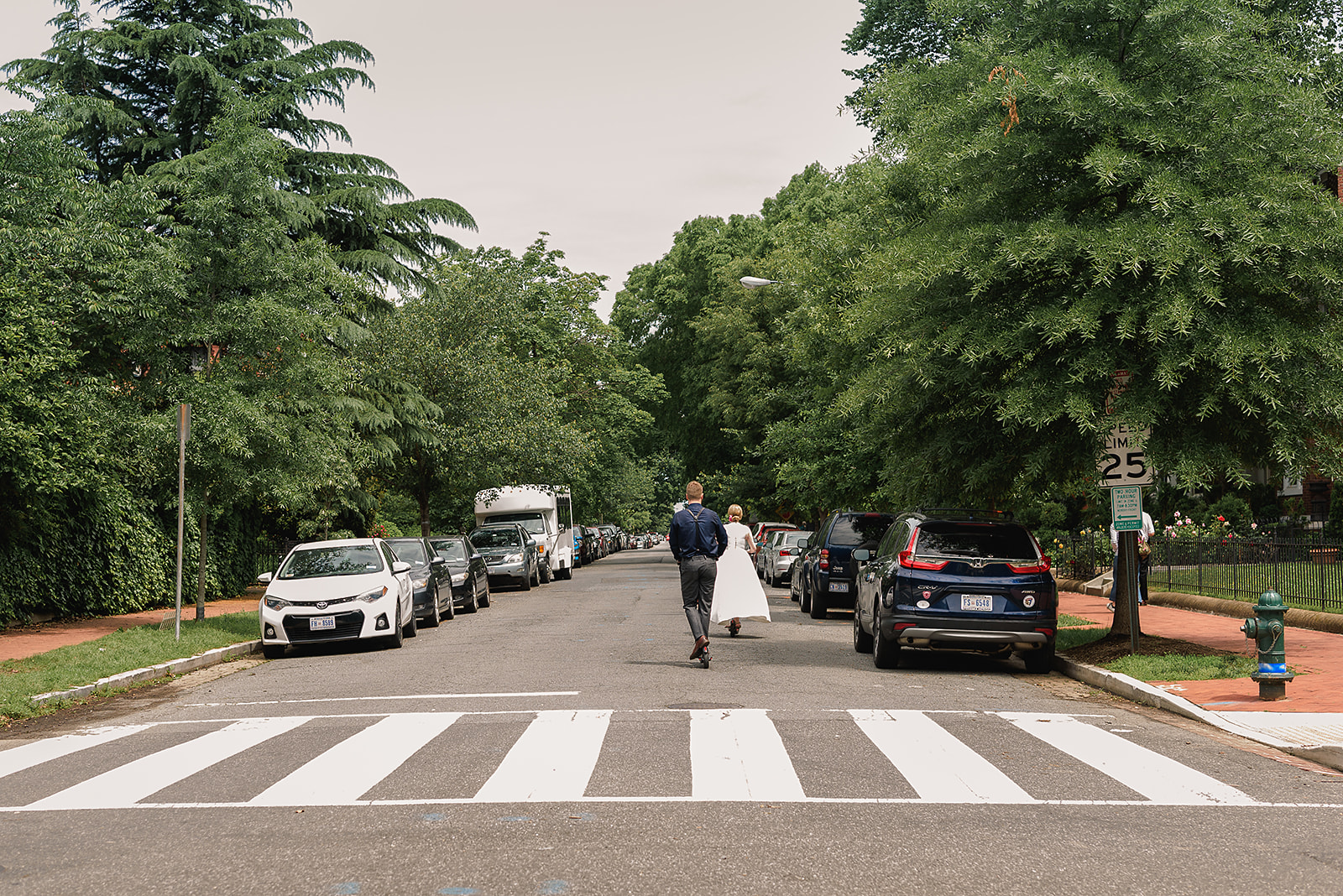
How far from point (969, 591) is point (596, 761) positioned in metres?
6.03

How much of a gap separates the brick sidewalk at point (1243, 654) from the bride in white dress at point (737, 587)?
524cm

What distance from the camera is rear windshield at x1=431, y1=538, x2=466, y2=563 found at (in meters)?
24.3

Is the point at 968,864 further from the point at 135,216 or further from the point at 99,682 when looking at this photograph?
the point at 135,216

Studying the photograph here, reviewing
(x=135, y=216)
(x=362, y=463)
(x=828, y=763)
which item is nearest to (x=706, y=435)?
(x=362, y=463)

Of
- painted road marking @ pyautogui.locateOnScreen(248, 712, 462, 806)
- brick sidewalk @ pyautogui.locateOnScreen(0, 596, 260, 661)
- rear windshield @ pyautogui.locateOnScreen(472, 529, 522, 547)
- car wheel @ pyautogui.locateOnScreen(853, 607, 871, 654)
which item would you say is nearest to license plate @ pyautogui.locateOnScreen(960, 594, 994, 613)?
car wheel @ pyautogui.locateOnScreen(853, 607, 871, 654)

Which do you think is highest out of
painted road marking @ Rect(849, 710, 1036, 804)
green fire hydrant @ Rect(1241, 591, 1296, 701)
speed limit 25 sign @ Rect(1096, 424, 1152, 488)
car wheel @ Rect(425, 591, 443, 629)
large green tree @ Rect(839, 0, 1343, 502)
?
large green tree @ Rect(839, 0, 1343, 502)

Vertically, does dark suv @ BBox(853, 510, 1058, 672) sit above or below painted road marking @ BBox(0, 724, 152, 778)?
above

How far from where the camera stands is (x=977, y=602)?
41.4ft

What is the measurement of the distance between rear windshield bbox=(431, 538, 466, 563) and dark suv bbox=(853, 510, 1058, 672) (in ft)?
42.5

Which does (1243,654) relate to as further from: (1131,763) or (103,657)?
(103,657)

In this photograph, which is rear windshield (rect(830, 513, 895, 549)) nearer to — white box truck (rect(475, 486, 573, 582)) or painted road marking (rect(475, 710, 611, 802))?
painted road marking (rect(475, 710, 611, 802))

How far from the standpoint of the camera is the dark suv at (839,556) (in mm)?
20719

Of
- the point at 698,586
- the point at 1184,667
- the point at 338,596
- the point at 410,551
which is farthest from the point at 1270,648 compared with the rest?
the point at 410,551

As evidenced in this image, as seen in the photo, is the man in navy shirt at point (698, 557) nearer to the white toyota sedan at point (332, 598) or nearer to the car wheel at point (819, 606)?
the white toyota sedan at point (332, 598)
